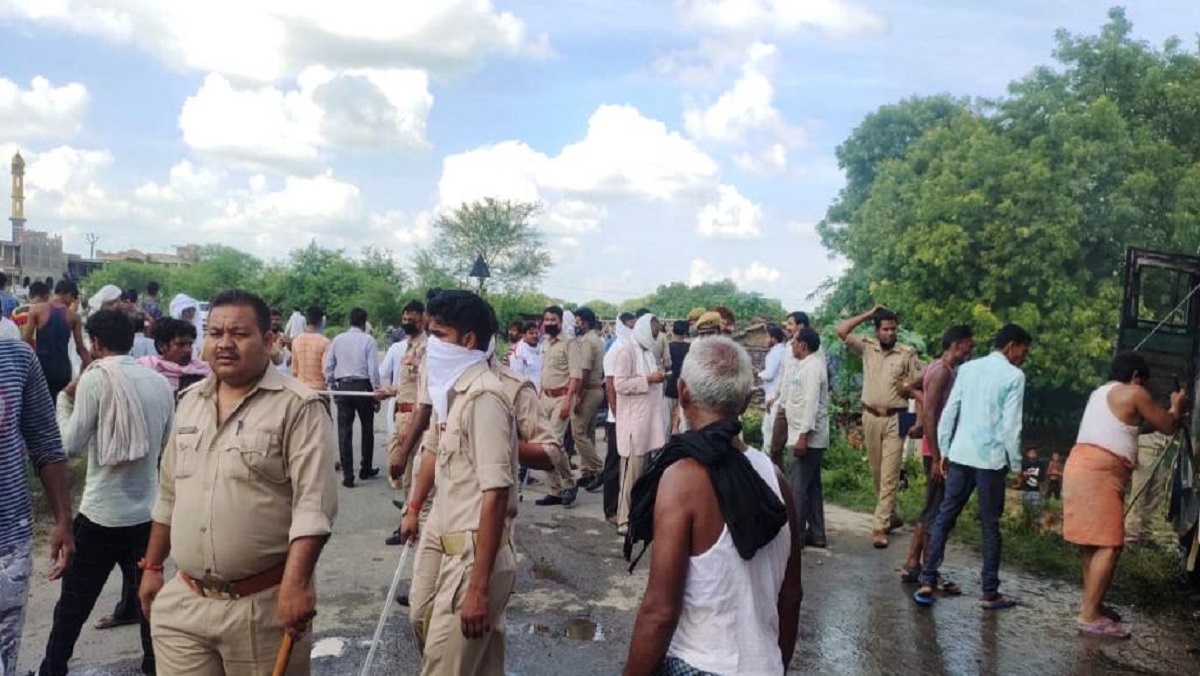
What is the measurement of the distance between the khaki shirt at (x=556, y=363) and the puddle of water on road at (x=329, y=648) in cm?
473

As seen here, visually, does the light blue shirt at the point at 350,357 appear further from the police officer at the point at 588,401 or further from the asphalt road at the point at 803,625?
the asphalt road at the point at 803,625

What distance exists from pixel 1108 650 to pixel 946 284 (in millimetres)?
19245

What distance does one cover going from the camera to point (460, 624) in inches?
121

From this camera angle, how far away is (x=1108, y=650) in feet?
17.9

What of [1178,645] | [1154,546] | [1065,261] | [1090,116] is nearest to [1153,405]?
[1178,645]

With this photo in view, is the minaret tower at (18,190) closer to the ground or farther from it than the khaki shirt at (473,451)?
farther from it

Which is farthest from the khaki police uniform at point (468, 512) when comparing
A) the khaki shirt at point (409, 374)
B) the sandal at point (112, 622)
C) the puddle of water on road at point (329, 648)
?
Answer: the khaki shirt at point (409, 374)

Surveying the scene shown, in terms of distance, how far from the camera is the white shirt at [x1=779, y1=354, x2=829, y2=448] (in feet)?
24.5

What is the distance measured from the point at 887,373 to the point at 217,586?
630 cm

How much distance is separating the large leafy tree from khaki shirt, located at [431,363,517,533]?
827 inches

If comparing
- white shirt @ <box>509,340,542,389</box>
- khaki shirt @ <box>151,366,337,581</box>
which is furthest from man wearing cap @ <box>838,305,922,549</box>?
khaki shirt @ <box>151,366,337,581</box>

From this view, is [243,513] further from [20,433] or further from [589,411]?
[589,411]

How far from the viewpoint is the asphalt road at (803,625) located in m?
5.00

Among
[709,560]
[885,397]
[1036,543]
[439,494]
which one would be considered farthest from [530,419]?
[1036,543]
